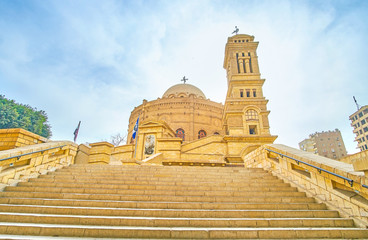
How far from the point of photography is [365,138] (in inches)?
1634

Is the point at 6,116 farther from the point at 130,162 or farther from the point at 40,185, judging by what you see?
the point at 40,185

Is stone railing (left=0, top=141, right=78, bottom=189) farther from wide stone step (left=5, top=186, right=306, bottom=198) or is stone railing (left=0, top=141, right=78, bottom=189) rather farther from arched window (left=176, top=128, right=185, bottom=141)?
arched window (left=176, top=128, right=185, bottom=141)

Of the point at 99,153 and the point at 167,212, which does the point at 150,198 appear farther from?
the point at 99,153

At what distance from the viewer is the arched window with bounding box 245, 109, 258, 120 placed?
67.2ft

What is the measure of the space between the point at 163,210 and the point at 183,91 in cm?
3301

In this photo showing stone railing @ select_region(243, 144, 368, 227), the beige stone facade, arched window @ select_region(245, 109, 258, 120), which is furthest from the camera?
the beige stone facade

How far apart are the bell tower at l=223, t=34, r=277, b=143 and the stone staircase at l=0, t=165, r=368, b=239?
12.7m

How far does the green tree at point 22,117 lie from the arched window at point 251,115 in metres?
28.9

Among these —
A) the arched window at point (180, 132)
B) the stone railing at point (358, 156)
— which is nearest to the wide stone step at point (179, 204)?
the stone railing at point (358, 156)

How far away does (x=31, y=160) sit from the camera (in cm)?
596

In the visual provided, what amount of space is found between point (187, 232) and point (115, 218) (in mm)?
1374

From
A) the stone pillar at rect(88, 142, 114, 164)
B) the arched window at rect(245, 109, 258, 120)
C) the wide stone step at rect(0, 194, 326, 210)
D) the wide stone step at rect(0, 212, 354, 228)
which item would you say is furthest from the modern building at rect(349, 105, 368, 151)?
the stone pillar at rect(88, 142, 114, 164)

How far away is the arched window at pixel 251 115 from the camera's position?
20.5 metres

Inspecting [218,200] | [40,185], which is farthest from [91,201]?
[218,200]
